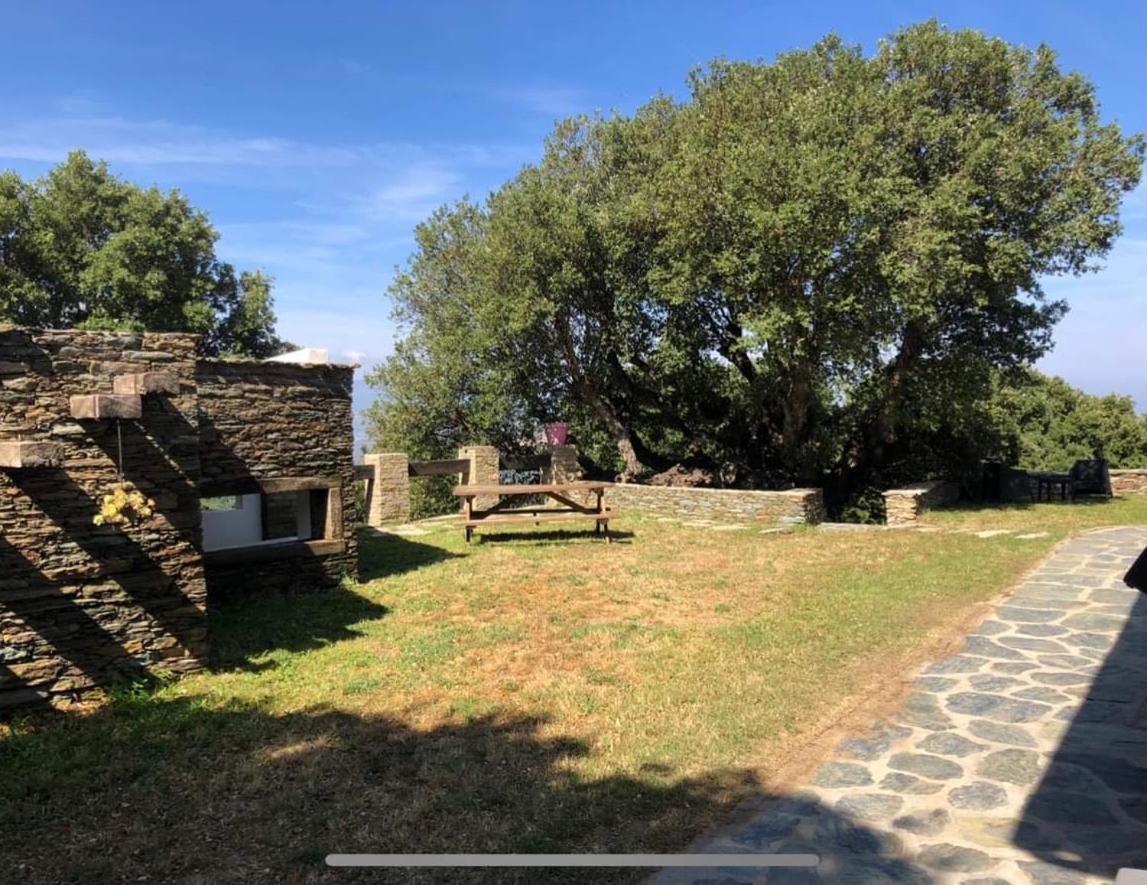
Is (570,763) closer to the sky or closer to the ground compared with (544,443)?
closer to the ground

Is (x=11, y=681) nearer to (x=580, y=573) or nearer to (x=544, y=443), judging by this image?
(x=580, y=573)

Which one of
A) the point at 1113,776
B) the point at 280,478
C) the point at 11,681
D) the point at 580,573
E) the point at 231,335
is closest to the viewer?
the point at 1113,776

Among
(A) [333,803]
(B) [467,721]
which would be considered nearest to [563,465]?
(B) [467,721]

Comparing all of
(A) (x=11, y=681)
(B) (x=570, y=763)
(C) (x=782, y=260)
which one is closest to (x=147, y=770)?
(A) (x=11, y=681)

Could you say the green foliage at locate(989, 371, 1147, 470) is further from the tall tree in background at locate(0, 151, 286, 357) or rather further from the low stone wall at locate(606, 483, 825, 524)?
the tall tree in background at locate(0, 151, 286, 357)

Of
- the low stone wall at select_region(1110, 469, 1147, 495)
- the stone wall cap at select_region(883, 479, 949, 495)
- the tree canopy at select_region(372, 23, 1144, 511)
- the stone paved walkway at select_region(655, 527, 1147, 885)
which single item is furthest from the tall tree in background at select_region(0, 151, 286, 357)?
the low stone wall at select_region(1110, 469, 1147, 495)

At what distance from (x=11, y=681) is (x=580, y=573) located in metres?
6.34

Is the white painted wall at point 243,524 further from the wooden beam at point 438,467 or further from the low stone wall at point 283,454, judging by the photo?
the wooden beam at point 438,467

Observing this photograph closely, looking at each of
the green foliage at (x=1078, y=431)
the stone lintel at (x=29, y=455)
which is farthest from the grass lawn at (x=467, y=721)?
the green foliage at (x=1078, y=431)

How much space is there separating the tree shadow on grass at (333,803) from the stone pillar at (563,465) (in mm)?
14171

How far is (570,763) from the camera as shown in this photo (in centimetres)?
454

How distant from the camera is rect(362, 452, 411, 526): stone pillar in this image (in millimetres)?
15164

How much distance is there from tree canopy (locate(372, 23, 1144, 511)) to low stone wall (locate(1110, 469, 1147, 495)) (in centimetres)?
380

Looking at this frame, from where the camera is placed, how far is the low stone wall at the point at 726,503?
1427 centimetres
